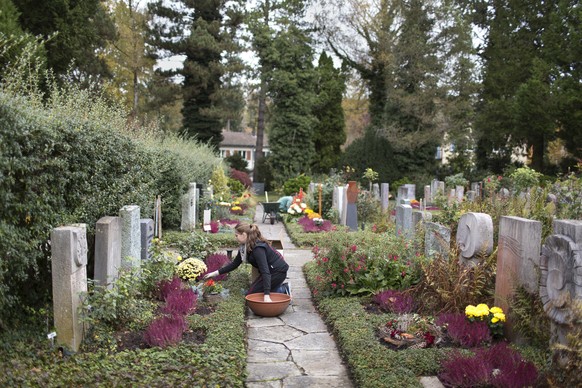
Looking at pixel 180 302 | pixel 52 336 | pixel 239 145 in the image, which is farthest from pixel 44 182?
pixel 239 145

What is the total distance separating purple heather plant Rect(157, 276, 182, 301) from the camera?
7199mm

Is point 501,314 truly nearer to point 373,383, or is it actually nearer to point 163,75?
point 373,383

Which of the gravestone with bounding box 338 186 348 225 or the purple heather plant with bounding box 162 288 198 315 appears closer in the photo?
the purple heather plant with bounding box 162 288 198 315

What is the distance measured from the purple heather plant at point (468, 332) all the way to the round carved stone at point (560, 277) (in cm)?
113

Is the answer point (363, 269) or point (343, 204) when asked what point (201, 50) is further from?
point (363, 269)

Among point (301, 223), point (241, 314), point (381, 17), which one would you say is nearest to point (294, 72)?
point (381, 17)

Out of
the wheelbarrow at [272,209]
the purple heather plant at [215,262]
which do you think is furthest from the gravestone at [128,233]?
the wheelbarrow at [272,209]

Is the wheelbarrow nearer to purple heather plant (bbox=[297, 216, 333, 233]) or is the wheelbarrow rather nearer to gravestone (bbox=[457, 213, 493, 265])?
purple heather plant (bbox=[297, 216, 333, 233])

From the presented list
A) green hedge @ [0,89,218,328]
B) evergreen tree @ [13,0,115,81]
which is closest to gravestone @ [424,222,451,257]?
green hedge @ [0,89,218,328]

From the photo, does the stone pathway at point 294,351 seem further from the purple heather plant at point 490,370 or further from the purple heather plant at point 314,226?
the purple heather plant at point 314,226

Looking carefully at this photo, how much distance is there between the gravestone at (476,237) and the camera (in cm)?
642

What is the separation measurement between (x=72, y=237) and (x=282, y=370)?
2.38 m

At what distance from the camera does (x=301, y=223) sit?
16.5 metres

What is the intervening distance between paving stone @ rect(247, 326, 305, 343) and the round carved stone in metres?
2.91
